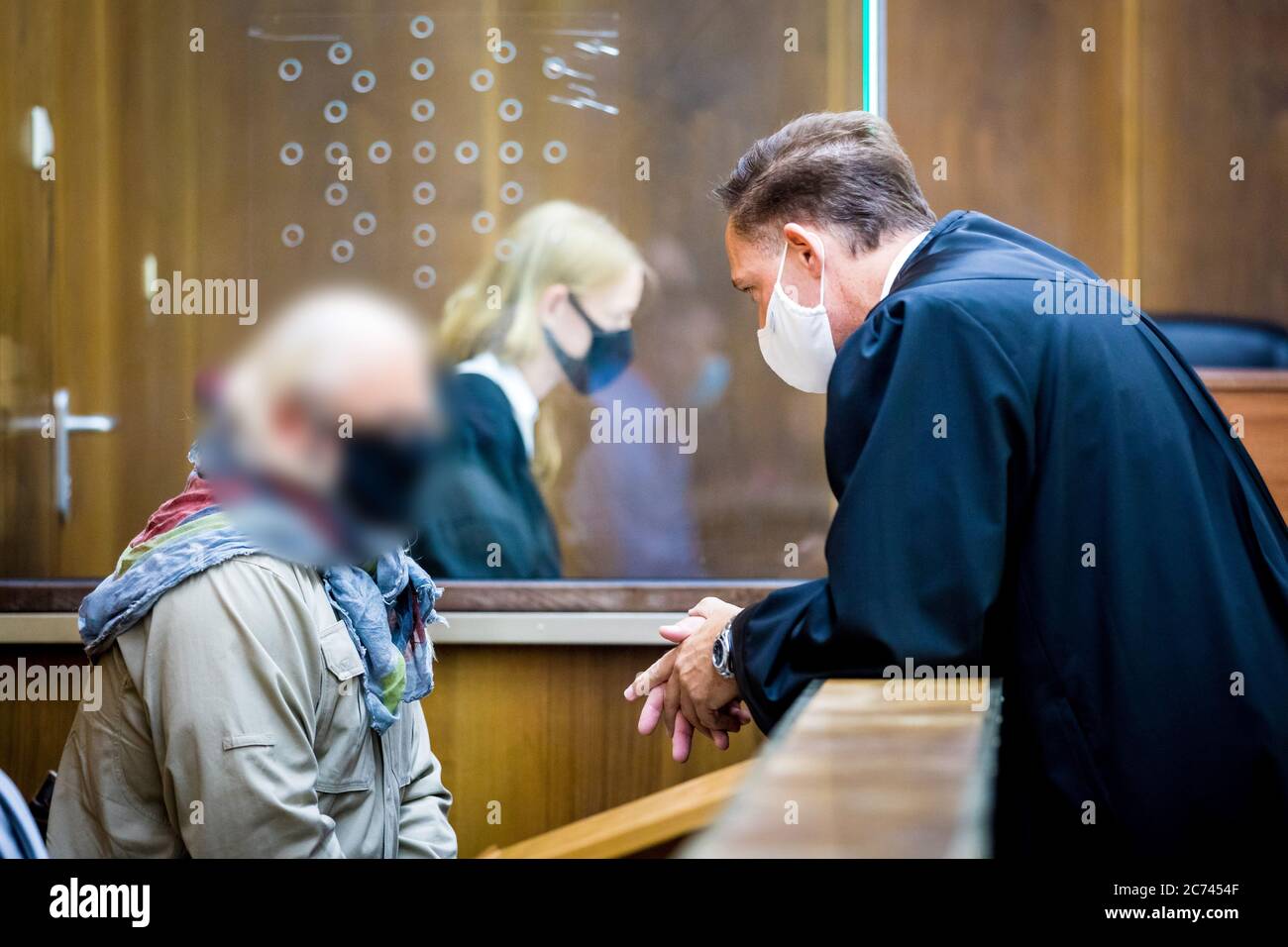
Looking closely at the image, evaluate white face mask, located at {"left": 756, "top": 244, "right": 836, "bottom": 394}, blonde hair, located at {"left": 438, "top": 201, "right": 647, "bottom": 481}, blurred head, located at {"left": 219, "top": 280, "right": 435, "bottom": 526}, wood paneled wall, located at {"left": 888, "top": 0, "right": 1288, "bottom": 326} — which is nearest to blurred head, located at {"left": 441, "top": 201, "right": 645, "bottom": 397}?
blonde hair, located at {"left": 438, "top": 201, "right": 647, "bottom": 481}

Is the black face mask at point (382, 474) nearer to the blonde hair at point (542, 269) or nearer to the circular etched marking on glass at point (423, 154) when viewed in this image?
the blonde hair at point (542, 269)

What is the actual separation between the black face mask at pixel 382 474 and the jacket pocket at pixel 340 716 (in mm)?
148

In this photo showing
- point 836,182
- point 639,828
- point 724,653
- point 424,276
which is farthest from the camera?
point 424,276

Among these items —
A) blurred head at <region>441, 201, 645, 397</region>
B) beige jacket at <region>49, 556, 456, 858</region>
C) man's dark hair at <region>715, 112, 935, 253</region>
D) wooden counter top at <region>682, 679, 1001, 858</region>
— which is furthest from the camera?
blurred head at <region>441, 201, 645, 397</region>

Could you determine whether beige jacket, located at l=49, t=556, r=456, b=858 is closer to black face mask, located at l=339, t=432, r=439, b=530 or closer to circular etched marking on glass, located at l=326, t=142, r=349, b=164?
black face mask, located at l=339, t=432, r=439, b=530

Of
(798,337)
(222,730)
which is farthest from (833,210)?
(222,730)

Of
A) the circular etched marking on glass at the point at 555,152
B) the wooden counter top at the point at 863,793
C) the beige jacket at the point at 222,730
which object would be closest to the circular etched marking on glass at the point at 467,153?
the circular etched marking on glass at the point at 555,152

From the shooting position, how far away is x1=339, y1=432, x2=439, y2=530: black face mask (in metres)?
1.50

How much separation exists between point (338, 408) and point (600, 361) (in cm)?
155

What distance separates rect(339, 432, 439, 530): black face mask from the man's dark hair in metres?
0.59

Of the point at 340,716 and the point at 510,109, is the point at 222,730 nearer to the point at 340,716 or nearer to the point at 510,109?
the point at 340,716

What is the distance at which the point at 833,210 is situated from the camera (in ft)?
5.63

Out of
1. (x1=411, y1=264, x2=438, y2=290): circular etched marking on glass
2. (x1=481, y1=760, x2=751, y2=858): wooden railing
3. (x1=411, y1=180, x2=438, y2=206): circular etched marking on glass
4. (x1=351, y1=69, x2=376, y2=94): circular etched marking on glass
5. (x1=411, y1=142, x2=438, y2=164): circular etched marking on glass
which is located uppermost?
(x1=351, y1=69, x2=376, y2=94): circular etched marking on glass

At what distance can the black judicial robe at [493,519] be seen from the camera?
2844mm
